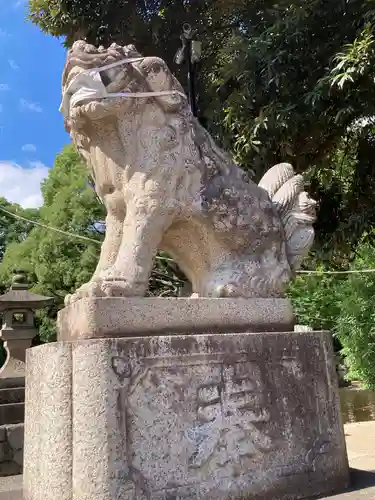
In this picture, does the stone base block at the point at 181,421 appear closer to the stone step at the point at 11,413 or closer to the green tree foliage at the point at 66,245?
the stone step at the point at 11,413

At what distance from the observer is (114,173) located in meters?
3.26

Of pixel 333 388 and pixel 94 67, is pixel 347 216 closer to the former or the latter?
pixel 333 388

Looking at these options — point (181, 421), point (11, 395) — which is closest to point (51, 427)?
point (181, 421)

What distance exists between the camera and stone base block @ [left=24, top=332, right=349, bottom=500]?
99.3 inches

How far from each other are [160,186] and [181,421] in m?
1.28

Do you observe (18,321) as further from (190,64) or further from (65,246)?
(65,246)

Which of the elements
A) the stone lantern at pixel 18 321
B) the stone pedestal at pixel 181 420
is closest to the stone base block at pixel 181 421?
the stone pedestal at pixel 181 420

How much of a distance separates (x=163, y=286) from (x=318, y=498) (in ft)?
34.3

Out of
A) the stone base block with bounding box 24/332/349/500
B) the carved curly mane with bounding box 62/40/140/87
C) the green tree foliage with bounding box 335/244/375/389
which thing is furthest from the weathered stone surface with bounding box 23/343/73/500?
the green tree foliage with bounding box 335/244/375/389

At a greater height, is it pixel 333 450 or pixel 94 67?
pixel 94 67

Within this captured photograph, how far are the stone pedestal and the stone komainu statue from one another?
16.1 inches

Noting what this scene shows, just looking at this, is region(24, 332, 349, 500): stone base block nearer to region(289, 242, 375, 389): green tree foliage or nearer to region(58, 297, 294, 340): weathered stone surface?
region(58, 297, 294, 340): weathered stone surface

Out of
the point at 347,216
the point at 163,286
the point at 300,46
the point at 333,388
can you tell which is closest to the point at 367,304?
the point at 163,286

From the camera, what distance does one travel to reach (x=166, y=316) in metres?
2.89
